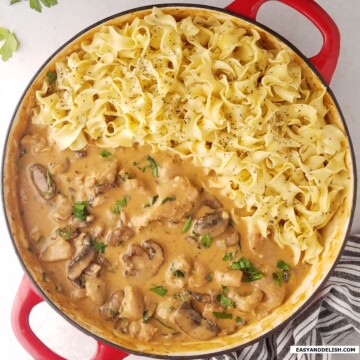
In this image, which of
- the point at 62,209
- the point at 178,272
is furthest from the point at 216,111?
the point at 62,209

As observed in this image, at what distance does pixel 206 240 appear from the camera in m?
3.81

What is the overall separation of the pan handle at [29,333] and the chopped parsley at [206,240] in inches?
32.1

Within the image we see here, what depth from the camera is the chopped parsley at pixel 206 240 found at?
3.80 metres

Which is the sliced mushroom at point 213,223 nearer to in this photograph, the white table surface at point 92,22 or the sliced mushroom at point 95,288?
the sliced mushroom at point 95,288

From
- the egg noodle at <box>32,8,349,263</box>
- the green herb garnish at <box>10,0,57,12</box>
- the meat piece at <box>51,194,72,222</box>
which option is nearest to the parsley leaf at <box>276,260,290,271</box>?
the egg noodle at <box>32,8,349,263</box>

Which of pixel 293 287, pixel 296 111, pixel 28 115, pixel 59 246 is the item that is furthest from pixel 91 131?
pixel 293 287

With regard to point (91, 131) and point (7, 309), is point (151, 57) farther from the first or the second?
point (7, 309)

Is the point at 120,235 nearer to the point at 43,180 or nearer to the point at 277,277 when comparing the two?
the point at 43,180

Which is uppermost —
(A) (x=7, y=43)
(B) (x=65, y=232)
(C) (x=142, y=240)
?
(A) (x=7, y=43)

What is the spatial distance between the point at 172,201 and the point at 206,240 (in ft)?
1.02

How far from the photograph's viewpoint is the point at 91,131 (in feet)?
12.4

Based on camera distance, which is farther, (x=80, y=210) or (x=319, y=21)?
(x=80, y=210)

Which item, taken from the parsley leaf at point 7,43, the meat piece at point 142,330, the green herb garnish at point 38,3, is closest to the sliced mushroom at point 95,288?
the meat piece at point 142,330

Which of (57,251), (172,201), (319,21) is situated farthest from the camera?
(57,251)
